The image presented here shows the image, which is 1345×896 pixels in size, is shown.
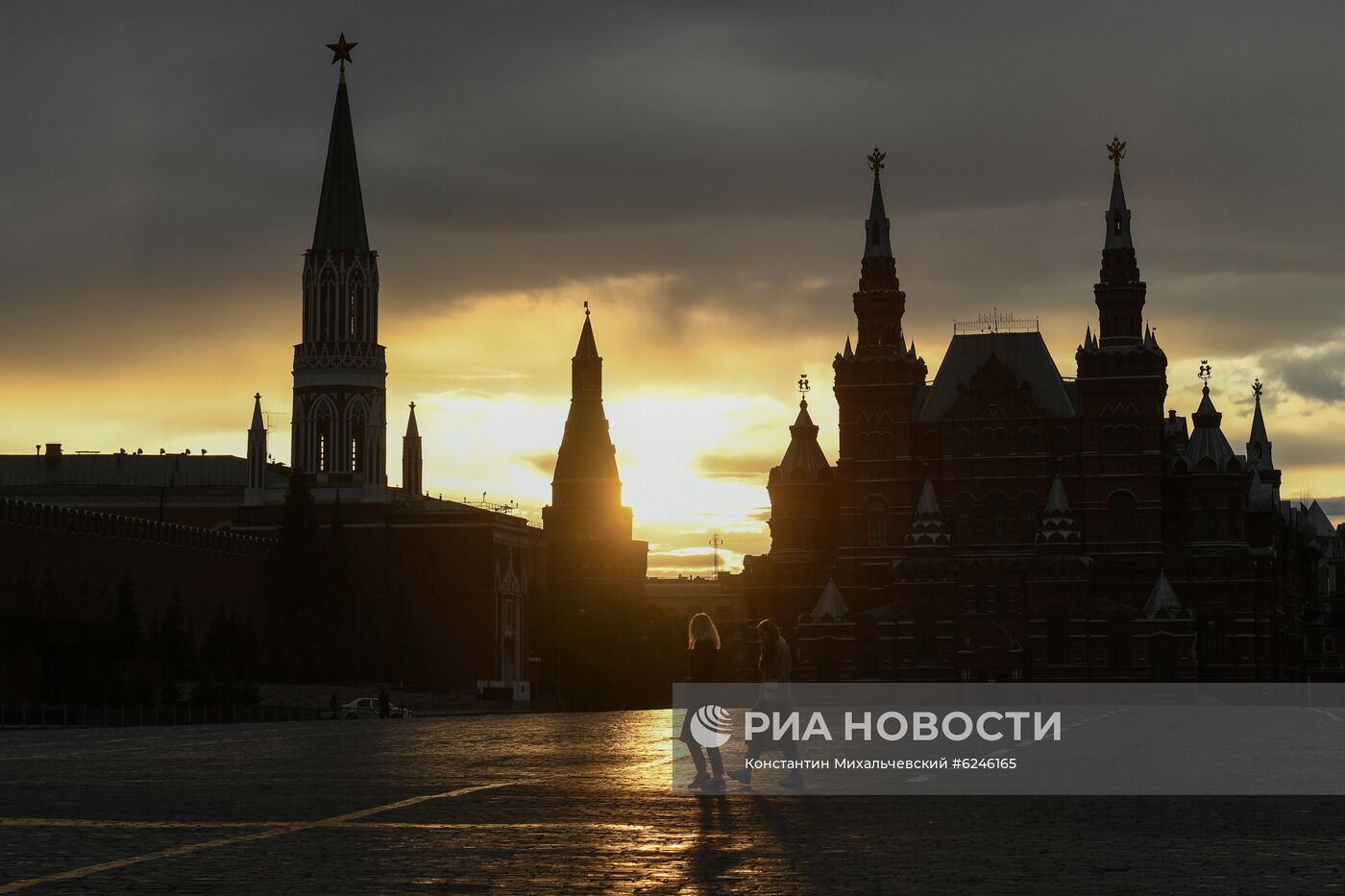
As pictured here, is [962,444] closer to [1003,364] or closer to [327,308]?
[1003,364]

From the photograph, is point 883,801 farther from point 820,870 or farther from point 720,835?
point 820,870

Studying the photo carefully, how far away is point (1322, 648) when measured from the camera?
172 m

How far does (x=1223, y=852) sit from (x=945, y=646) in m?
103

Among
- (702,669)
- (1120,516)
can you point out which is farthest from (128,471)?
(702,669)

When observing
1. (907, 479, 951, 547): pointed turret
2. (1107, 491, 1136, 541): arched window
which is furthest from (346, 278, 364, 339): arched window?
(1107, 491, 1136, 541): arched window

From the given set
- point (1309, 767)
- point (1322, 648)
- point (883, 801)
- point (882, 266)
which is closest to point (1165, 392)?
point (882, 266)

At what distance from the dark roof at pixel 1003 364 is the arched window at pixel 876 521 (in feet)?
18.5

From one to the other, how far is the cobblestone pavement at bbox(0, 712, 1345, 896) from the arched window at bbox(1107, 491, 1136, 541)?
314 feet

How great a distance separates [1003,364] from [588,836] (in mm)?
107726

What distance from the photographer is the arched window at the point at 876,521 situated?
122 meters

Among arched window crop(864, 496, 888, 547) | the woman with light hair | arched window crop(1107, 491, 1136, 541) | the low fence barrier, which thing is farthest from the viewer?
arched window crop(864, 496, 888, 547)

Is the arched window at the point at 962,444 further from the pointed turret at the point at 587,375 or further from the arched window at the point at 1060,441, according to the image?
the pointed turret at the point at 587,375

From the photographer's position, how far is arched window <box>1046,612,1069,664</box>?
379ft

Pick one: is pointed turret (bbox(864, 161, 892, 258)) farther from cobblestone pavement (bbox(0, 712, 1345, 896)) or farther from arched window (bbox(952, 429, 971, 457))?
cobblestone pavement (bbox(0, 712, 1345, 896))
